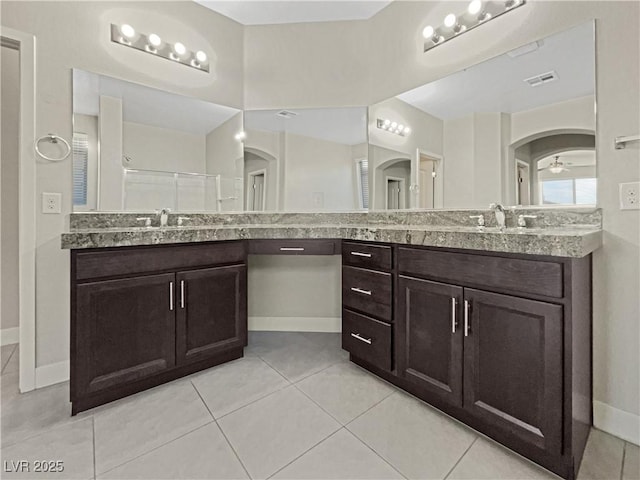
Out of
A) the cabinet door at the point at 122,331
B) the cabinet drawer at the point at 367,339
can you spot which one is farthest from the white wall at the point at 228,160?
the cabinet drawer at the point at 367,339

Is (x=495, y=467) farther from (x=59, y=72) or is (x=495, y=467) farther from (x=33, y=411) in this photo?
(x=59, y=72)

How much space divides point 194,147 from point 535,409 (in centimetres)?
256

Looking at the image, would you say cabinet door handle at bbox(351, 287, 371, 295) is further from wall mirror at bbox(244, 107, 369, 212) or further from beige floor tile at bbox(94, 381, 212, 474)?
beige floor tile at bbox(94, 381, 212, 474)

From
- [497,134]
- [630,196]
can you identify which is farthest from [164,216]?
[630,196]

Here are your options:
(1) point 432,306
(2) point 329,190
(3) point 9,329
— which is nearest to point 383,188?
(2) point 329,190

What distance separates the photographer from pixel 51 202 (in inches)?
70.8

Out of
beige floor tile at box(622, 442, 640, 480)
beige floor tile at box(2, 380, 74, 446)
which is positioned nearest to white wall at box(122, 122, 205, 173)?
beige floor tile at box(2, 380, 74, 446)

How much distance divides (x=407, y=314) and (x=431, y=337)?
0.17 m

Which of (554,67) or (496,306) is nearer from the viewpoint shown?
(496,306)

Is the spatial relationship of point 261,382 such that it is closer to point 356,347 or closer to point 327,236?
point 356,347

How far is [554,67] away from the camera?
158 centimetres

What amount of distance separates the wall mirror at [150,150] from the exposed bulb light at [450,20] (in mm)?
1659

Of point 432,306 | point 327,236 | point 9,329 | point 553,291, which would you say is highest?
point 327,236

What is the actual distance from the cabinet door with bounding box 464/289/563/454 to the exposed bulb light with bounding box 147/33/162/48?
258 centimetres
